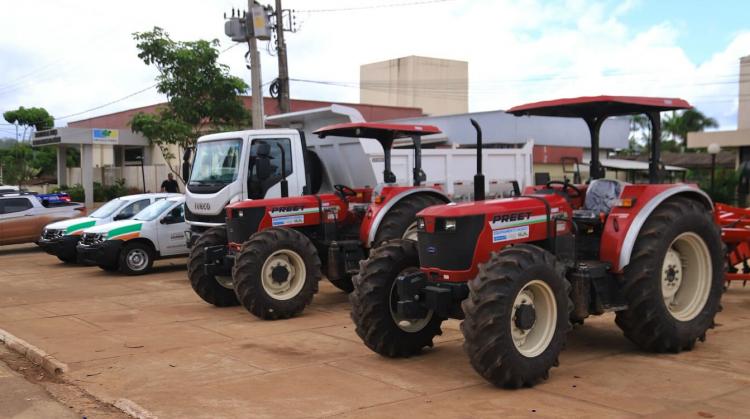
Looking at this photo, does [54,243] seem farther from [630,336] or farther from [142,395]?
[630,336]

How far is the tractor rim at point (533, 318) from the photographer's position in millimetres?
6465

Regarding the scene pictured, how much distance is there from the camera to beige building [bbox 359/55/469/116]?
47938mm

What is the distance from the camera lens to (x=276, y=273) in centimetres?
1015

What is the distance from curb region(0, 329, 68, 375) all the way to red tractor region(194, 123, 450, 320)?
249cm

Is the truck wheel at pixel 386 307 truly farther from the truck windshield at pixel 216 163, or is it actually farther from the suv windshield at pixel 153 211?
the suv windshield at pixel 153 211

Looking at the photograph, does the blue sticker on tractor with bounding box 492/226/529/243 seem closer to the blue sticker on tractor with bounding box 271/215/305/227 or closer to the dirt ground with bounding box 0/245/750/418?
the dirt ground with bounding box 0/245/750/418

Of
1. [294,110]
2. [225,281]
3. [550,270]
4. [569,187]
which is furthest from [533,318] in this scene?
[294,110]

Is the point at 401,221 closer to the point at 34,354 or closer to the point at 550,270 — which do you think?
the point at 550,270

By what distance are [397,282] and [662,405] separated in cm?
243

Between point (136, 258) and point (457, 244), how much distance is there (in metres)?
Answer: 10.9

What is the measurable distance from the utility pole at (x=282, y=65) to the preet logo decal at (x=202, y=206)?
1113 centimetres

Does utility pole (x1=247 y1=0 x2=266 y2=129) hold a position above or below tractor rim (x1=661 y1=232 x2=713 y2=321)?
above

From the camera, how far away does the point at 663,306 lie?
741 cm

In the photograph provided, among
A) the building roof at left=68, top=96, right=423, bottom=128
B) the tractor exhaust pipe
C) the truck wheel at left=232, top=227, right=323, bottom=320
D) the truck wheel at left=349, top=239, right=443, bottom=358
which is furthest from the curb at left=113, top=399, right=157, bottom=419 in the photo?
the building roof at left=68, top=96, right=423, bottom=128
